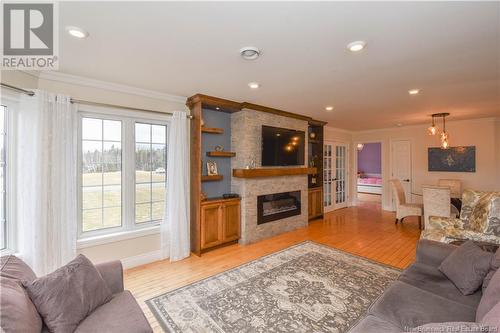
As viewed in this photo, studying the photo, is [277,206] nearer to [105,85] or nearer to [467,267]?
[467,267]

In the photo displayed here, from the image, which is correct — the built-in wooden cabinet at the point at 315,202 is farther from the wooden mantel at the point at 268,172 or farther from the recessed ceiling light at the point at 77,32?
the recessed ceiling light at the point at 77,32

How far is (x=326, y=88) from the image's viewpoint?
126 inches

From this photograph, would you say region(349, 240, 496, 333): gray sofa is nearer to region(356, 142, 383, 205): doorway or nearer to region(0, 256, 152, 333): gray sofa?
region(0, 256, 152, 333): gray sofa

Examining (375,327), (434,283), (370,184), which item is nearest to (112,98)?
(375,327)

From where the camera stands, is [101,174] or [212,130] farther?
[212,130]

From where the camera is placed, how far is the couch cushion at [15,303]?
1087 millimetres

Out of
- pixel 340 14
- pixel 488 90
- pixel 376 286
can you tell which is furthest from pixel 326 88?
pixel 376 286

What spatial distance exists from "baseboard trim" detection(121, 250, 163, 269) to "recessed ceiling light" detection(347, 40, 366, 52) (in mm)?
3566

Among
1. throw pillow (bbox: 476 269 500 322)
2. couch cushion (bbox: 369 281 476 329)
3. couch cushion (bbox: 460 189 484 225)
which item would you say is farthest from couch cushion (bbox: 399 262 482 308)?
couch cushion (bbox: 460 189 484 225)

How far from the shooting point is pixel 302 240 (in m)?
4.21

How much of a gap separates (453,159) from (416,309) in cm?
588

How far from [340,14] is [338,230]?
4.18 meters

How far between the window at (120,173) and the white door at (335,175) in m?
4.57

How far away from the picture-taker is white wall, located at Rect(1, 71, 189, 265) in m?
2.60
